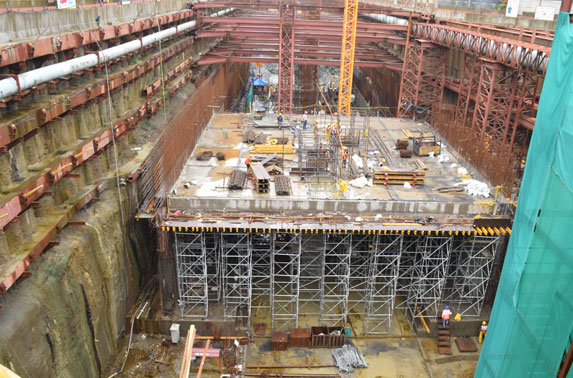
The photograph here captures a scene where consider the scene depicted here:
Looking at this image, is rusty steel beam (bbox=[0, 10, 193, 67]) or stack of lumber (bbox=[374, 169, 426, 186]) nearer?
rusty steel beam (bbox=[0, 10, 193, 67])

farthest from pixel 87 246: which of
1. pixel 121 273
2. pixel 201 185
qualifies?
pixel 201 185

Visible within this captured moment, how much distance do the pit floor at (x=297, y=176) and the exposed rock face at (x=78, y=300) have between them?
3.46 m

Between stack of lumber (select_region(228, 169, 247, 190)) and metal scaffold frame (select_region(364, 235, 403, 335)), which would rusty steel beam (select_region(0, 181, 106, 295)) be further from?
metal scaffold frame (select_region(364, 235, 403, 335))

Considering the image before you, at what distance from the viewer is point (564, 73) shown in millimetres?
10445

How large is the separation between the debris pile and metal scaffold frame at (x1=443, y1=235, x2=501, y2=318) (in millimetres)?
5396

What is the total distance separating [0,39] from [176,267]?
35.6 ft

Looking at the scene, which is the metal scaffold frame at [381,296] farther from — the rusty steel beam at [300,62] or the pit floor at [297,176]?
the rusty steel beam at [300,62]

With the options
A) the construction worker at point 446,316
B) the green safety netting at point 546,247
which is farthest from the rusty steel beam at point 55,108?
the construction worker at point 446,316

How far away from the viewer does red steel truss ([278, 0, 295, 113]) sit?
38906 millimetres

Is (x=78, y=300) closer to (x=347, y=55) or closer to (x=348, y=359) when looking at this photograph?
(x=348, y=359)

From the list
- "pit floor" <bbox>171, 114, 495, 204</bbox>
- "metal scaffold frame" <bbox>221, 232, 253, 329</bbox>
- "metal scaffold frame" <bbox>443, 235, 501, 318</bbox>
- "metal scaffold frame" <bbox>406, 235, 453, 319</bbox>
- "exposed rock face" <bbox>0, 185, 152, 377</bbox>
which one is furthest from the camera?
"pit floor" <bbox>171, 114, 495, 204</bbox>

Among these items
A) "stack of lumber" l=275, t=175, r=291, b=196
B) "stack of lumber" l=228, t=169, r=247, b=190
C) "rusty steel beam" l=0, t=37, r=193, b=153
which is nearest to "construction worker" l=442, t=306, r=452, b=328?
"stack of lumber" l=275, t=175, r=291, b=196

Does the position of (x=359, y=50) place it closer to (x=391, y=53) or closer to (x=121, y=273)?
(x=391, y=53)

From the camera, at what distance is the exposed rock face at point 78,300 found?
1315cm
